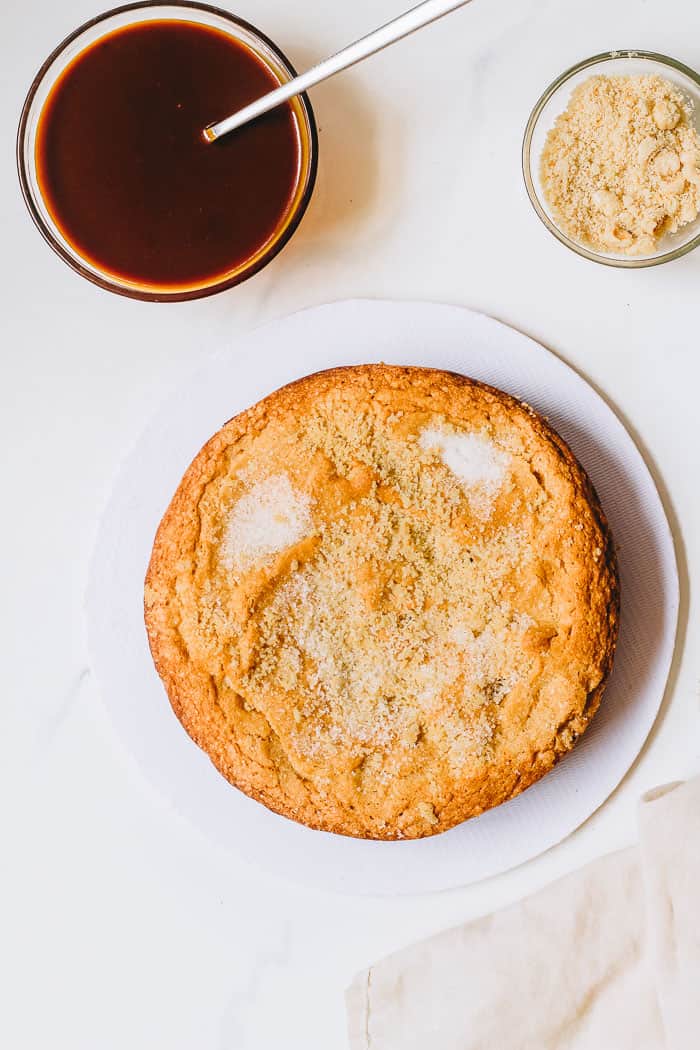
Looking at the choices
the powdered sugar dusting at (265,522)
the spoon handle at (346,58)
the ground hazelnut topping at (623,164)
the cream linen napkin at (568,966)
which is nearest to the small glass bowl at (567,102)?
the ground hazelnut topping at (623,164)

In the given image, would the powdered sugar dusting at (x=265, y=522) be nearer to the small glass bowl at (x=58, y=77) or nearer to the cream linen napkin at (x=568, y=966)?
the small glass bowl at (x=58, y=77)

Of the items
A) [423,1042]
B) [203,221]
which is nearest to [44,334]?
[203,221]

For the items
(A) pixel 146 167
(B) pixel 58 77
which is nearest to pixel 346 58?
(A) pixel 146 167

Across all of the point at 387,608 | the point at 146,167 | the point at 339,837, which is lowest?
the point at 339,837

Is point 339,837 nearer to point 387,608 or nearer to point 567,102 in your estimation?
point 387,608

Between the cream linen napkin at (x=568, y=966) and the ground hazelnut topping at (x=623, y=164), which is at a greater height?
the ground hazelnut topping at (x=623, y=164)
